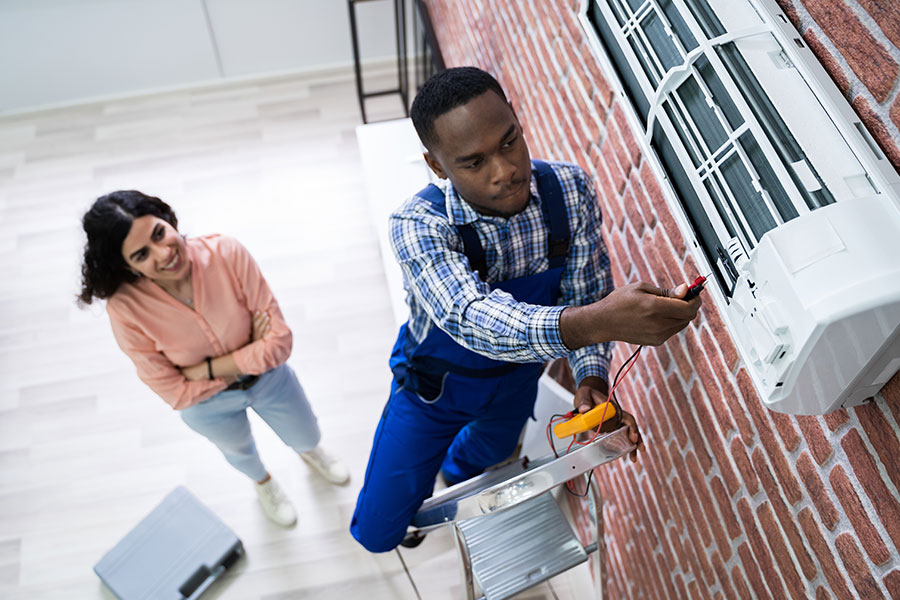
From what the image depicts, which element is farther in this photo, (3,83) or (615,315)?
(3,83)

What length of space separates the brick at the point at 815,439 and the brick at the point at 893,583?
6.9 inches

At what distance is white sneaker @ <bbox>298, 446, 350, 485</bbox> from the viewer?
264 cm

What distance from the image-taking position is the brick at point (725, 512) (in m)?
1.41

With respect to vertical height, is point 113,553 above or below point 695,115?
below

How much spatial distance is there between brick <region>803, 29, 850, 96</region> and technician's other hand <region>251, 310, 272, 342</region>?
1596 mm

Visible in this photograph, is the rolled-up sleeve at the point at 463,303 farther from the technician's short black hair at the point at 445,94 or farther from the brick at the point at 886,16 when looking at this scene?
the brick at the point at 886,16

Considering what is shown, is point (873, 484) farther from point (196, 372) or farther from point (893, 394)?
point (196, 372)

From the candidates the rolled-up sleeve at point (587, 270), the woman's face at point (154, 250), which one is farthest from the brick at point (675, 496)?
the woman's face at point (154, 250)

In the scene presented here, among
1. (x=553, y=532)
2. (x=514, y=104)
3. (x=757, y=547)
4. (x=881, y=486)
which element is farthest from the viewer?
(x=514, y=104)

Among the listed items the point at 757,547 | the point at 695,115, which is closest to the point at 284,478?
the point at 757,547

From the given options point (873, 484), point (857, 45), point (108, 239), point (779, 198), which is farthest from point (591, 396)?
point (108, 239)

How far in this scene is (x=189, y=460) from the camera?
9.06 feet

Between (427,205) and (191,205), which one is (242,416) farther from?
(191,205)

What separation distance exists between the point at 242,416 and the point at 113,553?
70cm
